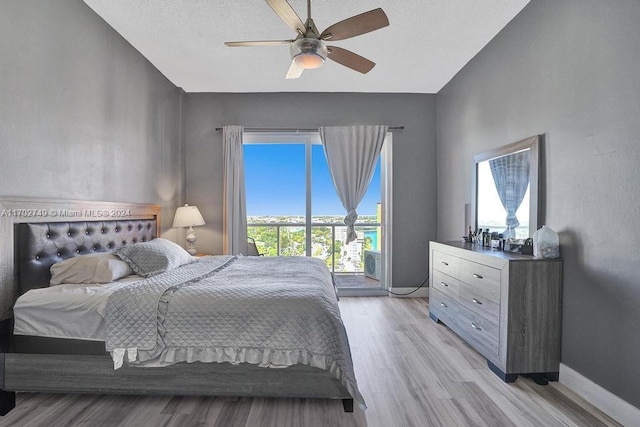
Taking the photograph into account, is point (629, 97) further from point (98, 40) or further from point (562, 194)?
point (98, 40)

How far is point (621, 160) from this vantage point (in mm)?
1829

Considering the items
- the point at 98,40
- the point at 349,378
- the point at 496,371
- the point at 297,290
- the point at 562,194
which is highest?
the point at 98,40

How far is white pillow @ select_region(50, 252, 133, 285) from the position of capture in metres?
2.18

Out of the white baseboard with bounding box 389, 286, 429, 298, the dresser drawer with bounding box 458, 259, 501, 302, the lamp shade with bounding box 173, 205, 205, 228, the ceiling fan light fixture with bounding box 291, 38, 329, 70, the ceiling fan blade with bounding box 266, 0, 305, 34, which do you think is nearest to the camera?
the ceiling fan blade with bounding box 266, 0, 305, 34

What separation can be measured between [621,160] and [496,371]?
4.91ft

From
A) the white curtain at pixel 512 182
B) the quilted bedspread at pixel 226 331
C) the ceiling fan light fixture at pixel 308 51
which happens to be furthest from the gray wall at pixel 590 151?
the ceiling fan light fixture at pixel 308 51

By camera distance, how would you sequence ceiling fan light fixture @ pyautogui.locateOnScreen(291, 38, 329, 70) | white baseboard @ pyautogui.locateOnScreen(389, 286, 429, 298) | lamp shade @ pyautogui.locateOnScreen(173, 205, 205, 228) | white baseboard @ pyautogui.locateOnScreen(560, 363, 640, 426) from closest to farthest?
1. white baseboard @ pyautogui.locateOnScreen(560, 363, 640, 426)
2. ceiling fan light fixture @ pyautogui.locateOnScreen(291, 38, 329, 70)
3. lamp shade @ pyautogui.locateOnScreen(173, 205, 205, 228)
4. white baseboard @ pyautogui.locateOnScreen(389, 286, 429, 298)

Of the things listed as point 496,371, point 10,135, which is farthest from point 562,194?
point 10,135

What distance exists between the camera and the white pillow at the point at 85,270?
2180mm

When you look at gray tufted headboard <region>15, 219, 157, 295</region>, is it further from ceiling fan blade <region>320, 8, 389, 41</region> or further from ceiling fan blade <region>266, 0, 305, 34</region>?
ceiling fan blade <region>320, 8, 389, 41</region>

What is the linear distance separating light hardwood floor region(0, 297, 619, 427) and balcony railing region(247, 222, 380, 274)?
90.1 inches

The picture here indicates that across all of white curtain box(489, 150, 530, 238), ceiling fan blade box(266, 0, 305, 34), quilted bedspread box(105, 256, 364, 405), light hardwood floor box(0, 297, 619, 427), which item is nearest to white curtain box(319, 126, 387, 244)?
white curtain box(489, 150, 530, 238)

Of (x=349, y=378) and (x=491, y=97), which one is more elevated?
(x=491, y=97)

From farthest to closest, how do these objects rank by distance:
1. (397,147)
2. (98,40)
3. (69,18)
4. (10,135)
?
(397,147)
(98,40)
(69,18)
(10,135)
